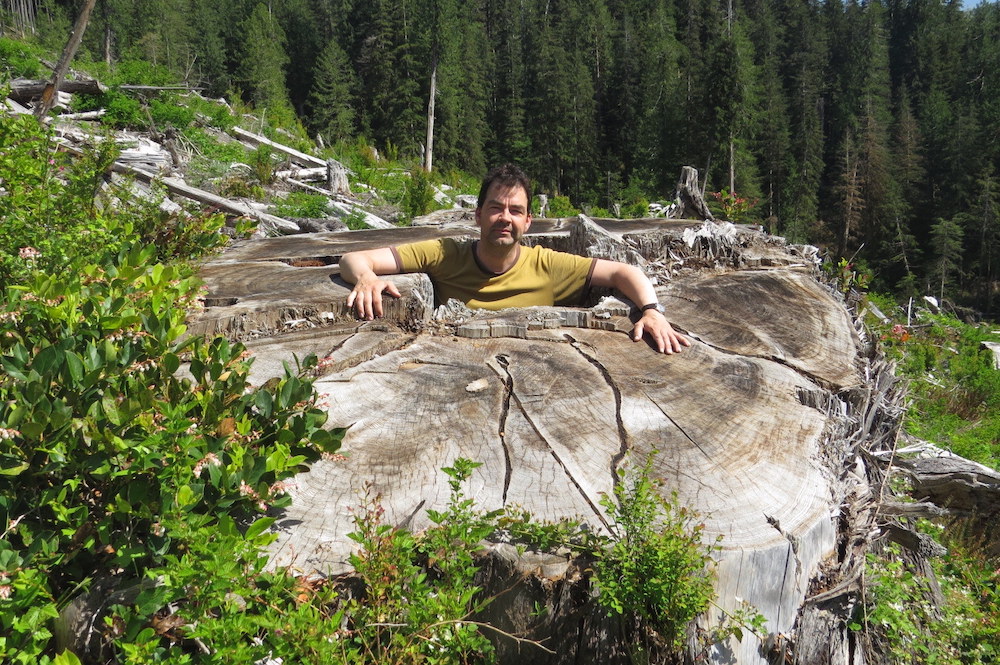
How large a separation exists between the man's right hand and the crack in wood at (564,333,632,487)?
799mm

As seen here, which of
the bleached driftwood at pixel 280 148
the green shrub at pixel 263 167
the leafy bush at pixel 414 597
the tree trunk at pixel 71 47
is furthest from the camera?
the bleached driftwood at pixel 280 148

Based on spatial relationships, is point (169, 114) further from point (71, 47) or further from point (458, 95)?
point (458, 95)

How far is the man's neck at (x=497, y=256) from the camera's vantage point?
340cm

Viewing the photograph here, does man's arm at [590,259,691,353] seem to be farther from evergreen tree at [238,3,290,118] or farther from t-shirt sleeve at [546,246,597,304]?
evergreen tree at [238,3,290,118]

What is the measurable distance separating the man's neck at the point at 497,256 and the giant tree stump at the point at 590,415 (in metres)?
0.48

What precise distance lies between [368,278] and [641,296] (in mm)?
1208

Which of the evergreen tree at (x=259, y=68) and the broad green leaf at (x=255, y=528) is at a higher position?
the evergreen tree at (x=259, y=68)

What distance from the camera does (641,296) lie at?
2.89 m

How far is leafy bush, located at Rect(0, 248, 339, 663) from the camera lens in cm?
132

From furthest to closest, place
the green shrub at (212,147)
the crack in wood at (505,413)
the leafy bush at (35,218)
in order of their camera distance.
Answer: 1. the green shrub at (212,147)
2. the leafy bush at (35,218)
3. the crack in wood at (505,413)

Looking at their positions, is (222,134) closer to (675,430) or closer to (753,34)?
(675,430)

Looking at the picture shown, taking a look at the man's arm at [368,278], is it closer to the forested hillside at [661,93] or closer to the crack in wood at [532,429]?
the crack in wood at [532,429]

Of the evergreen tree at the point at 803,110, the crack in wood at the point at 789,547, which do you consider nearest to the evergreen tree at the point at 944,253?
the evergreen tree at the point at 803,110

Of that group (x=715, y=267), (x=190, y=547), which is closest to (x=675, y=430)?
(x=190, y=547)
